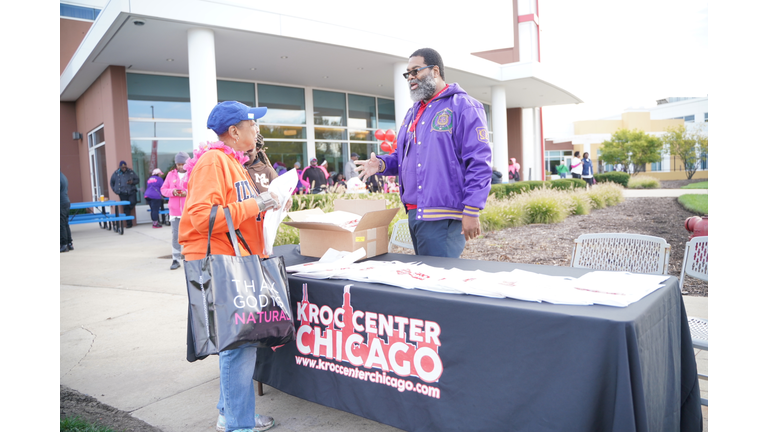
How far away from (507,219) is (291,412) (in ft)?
23.8

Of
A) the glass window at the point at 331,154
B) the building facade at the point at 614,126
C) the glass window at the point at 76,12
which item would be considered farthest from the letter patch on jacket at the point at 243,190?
the building facade at the point at 614,126

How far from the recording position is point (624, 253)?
9.62 ft

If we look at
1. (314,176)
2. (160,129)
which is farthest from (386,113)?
(160,129)

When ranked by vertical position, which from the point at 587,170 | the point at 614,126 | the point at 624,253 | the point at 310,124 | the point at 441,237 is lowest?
the point at 624,253

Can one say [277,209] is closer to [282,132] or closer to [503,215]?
[503,215]

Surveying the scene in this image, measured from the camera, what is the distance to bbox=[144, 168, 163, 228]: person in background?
1241 centimetres

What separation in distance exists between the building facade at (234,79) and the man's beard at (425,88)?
301 inches

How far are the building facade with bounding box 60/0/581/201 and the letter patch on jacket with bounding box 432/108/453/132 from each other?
779 cm

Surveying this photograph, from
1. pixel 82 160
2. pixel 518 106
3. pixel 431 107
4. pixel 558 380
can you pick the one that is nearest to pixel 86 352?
pixel 431 107

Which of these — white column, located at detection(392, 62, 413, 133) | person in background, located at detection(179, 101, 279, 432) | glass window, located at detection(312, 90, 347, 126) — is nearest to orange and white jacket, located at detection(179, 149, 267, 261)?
person in background, located at detection(179, 101, 279, 432)

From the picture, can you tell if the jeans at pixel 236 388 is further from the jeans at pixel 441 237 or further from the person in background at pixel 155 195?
the person in background at pixel 155 195

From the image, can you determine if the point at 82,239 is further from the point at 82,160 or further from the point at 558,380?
the point at 558,380

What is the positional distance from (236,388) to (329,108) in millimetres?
16418

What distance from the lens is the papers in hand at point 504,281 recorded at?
1.74 m
